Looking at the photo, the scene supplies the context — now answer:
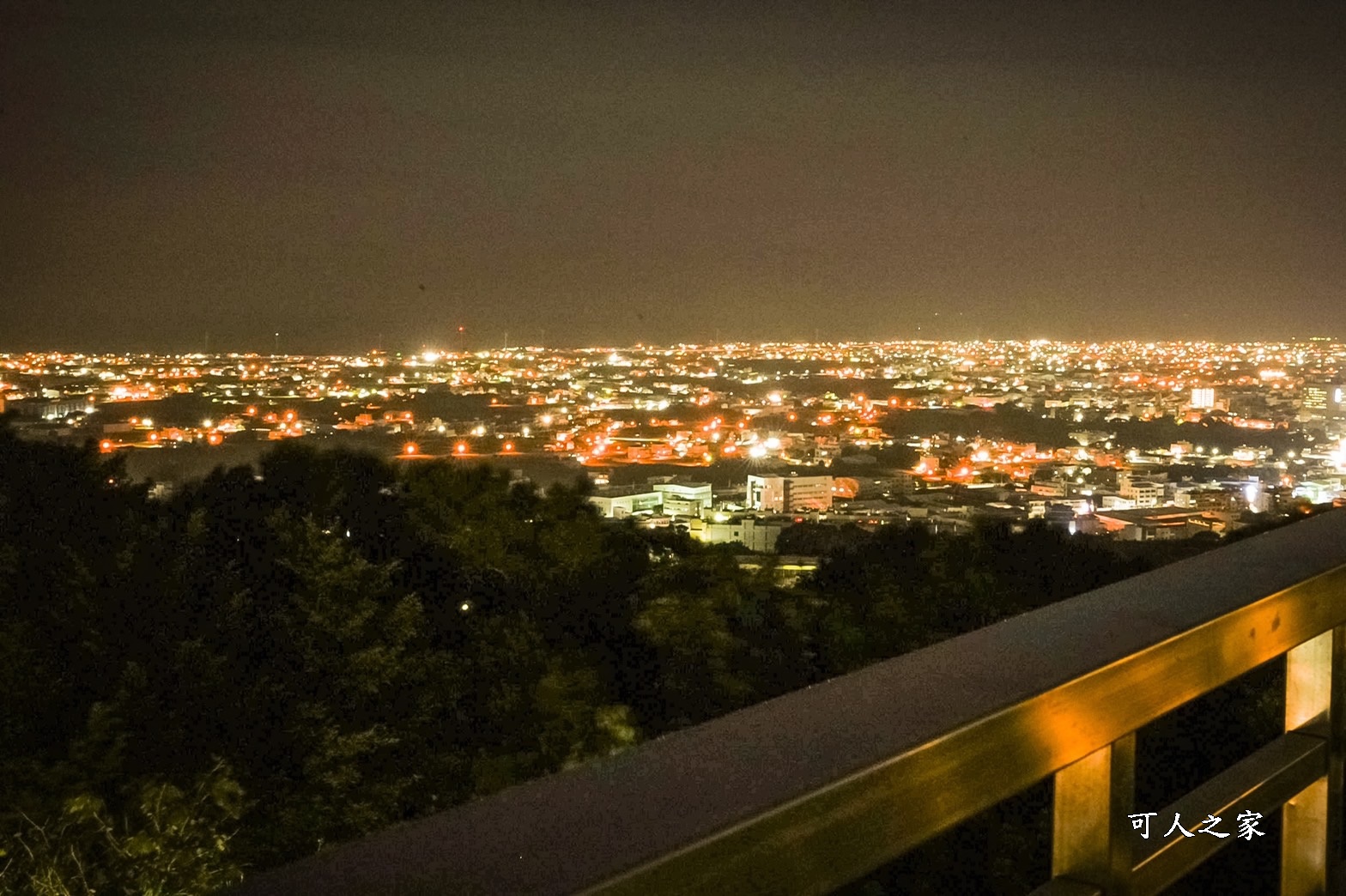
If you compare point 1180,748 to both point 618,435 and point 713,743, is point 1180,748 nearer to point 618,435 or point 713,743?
point 713,743

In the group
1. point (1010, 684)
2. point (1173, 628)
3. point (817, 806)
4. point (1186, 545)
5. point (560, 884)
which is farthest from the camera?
point (1186, 545)

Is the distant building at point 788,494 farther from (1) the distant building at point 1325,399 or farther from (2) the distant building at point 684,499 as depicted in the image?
(1) the distant building at point 1325,399

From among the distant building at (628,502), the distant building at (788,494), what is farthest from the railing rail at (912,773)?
the distant building at (788,494)

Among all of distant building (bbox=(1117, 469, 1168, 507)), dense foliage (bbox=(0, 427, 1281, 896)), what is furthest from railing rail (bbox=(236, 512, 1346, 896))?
distant building (bbox=(1117, 469, 1168, 507))

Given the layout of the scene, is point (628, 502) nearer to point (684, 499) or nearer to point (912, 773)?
point (684, 499)

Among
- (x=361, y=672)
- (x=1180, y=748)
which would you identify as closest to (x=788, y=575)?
(x=361, y=672)

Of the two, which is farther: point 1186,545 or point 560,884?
point 1186,545
